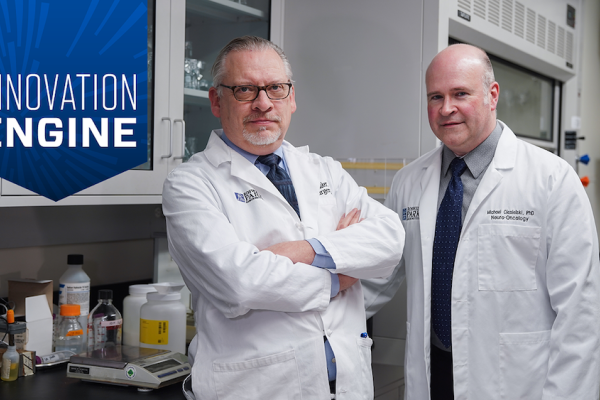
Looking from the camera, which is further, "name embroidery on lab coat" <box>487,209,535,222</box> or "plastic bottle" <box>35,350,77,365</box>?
"plastic bottle" <box>35,350,77,365</box>

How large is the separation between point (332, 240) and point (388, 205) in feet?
1.67

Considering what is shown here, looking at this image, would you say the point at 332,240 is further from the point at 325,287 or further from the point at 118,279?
the point at 118,279

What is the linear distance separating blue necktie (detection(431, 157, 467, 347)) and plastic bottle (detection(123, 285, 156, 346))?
2.96ft

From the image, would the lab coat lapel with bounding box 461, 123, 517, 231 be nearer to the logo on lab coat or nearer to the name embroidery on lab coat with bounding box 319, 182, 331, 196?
the logo on lab coat

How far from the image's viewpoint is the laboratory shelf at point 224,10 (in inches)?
84.2

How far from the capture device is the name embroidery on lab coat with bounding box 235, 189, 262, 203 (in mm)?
1541

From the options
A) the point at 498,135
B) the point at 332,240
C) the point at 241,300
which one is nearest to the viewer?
the point at 241,300

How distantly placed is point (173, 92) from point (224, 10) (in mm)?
445

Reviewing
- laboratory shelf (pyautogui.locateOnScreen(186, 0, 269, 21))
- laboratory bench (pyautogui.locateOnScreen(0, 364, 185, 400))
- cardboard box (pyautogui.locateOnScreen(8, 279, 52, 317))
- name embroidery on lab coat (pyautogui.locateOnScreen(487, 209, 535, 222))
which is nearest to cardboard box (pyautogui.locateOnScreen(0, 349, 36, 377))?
laboratory bench (pyautogui.locateOnScreen(0, 364, 185, 400))

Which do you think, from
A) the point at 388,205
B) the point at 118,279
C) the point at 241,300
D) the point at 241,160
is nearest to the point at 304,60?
the point at 388,205

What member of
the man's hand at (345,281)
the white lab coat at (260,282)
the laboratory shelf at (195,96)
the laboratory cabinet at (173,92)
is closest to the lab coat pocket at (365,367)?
the white lab coat at (260,282)

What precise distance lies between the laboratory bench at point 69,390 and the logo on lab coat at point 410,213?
81cm

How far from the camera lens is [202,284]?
1441mm

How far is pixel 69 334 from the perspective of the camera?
190 cm
